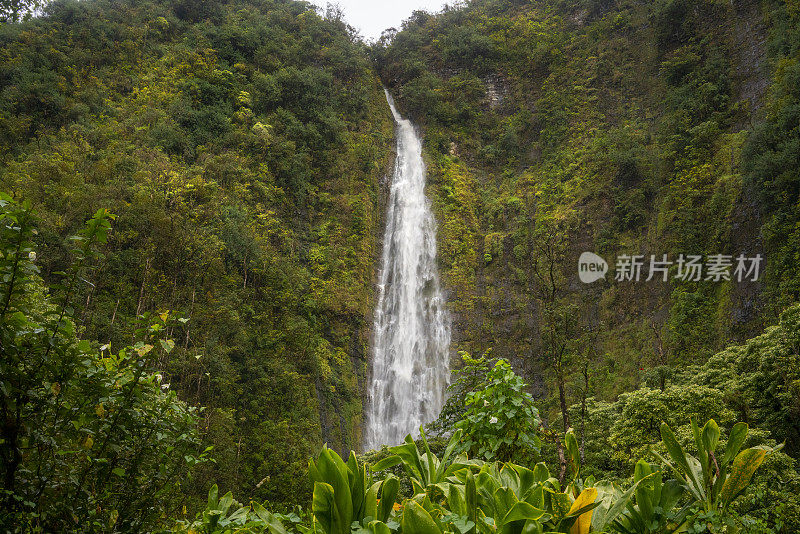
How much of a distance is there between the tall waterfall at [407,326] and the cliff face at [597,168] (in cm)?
82

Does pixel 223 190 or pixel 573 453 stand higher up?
pixel 223 190

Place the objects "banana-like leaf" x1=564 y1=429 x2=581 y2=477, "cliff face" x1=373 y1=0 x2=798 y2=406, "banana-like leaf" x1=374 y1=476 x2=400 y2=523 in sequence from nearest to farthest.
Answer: "banana-like leaf" x1=374 y1=476 x2=400 y2=523 < "banana-like leaf" x1=564 y1=429 x2=581 y2=477 < "cliff face" x1=373 y1=0 x2=798 y2=406

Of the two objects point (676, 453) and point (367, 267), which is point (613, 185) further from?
point (676, 453)

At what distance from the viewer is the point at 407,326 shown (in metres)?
16.4

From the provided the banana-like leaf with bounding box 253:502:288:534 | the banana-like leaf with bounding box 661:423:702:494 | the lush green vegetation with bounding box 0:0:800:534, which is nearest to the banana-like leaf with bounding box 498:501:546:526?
the lush green vegetation with bounding box 0:0:800:534

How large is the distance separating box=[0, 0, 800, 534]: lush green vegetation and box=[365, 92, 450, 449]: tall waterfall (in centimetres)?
68

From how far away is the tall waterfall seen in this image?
14.6m

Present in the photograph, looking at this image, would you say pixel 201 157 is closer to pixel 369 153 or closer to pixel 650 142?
pixel 369 153

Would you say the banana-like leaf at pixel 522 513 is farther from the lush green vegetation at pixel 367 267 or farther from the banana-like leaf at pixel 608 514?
the banana-like leaf at pixel 608 514

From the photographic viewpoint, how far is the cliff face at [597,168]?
37.9ft

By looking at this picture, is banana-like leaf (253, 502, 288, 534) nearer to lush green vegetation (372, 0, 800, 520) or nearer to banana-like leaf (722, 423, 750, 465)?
banana-like leaf (722, 423, 750, 465)

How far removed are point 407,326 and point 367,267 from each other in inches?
108

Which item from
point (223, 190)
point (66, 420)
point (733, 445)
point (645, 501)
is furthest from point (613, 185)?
point (66, 420)

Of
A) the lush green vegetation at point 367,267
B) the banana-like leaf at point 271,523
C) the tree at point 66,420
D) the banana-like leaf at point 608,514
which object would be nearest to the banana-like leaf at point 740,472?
the lush green vegetation at point 367,267
